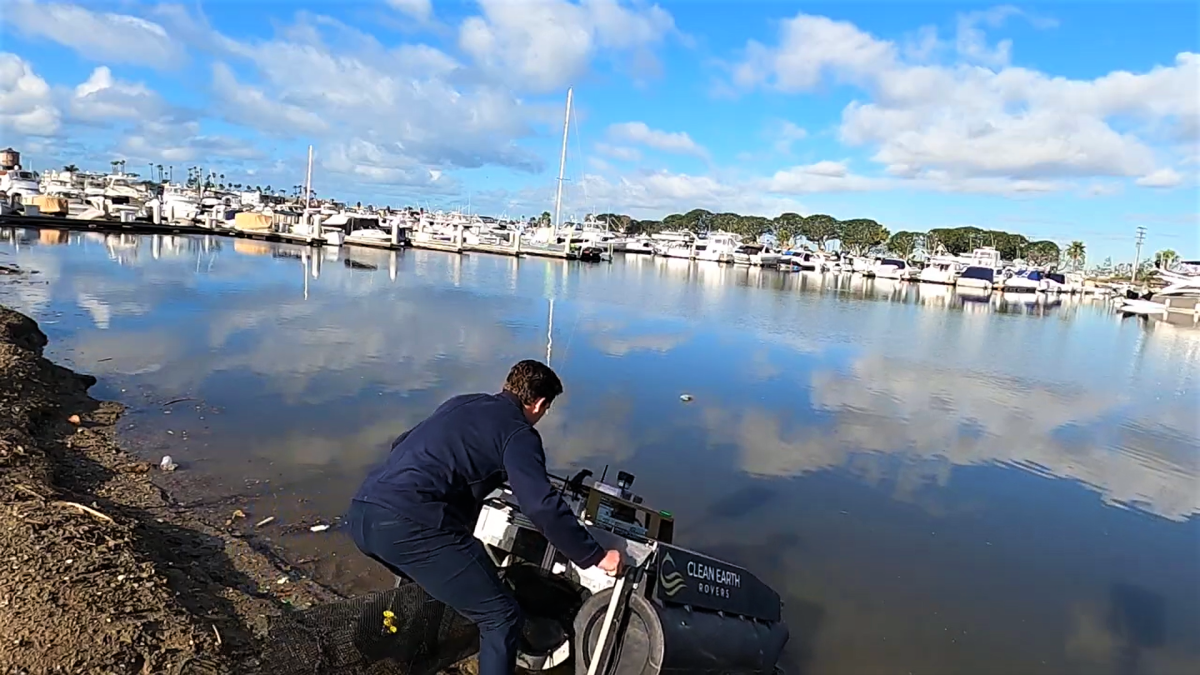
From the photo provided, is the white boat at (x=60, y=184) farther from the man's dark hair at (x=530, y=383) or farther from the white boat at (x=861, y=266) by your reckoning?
the man's dark hair at (x=530, y=383)

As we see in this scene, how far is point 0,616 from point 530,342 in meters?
15.2

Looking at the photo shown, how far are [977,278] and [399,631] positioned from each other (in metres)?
84.6

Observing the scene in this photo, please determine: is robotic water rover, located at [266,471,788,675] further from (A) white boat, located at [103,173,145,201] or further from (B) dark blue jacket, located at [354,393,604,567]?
(A) white boat, located at [103,173,145,201]

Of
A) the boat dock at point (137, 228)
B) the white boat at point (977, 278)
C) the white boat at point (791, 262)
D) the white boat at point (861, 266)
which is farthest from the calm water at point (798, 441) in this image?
the white boat at point (861, 266)

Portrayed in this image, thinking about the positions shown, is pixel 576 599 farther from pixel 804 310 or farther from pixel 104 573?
pixel 804 310

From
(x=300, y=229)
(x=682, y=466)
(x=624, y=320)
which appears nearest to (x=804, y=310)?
(x=624, y=320)

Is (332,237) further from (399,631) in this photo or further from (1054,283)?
(1054,283)

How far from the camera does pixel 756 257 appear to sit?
301 feet

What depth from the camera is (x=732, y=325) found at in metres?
26.0

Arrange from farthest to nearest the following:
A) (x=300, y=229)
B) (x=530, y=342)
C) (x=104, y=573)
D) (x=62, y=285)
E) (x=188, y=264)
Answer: (x=300, y=229), (x=188, y=264), (x=62, y=285), (x=530, y=342), (x=104, y=573)

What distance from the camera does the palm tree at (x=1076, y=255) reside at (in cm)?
12656

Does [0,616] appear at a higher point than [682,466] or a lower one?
higher

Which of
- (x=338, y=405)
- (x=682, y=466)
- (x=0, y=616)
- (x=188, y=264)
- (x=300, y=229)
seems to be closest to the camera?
(x=0, y=616)

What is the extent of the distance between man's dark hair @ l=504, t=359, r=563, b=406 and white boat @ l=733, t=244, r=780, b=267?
90.0 metres
